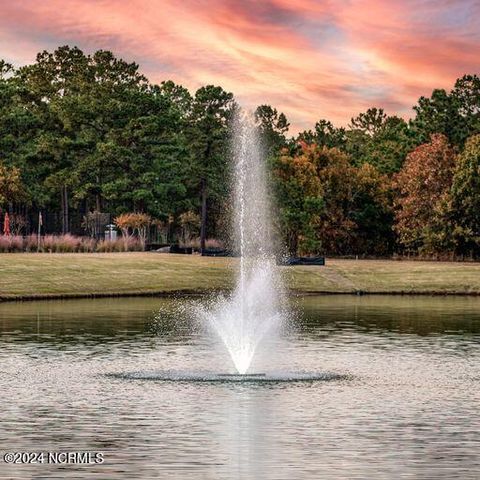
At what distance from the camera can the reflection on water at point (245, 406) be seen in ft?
60.4

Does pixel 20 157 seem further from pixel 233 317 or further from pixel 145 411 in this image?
pixel 145 411

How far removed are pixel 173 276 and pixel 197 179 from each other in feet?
139

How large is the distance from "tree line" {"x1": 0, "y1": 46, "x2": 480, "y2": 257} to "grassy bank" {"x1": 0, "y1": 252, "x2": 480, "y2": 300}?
2229 centimetres

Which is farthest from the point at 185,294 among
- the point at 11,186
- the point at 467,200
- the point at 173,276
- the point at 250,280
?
the point at 467,200

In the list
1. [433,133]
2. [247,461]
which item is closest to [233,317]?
[247,461]

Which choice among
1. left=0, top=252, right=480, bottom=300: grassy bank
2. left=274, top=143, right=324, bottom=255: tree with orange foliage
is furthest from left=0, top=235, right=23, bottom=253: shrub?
left=274, top=143, right=324, bottom=255: tree with orange foliage

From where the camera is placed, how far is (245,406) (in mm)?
24141

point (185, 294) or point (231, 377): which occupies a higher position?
point (185, 294)

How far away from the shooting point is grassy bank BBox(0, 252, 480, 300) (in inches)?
2559

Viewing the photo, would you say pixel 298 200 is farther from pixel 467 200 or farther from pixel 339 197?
pixel 467 200

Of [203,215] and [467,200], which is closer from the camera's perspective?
[467,200]

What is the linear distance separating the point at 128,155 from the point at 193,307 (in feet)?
165

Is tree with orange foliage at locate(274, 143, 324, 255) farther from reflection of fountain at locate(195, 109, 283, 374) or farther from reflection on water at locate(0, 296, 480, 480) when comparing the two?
reflection on water at locate(0, 296, 480, 480)

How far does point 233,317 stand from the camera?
147 ft
